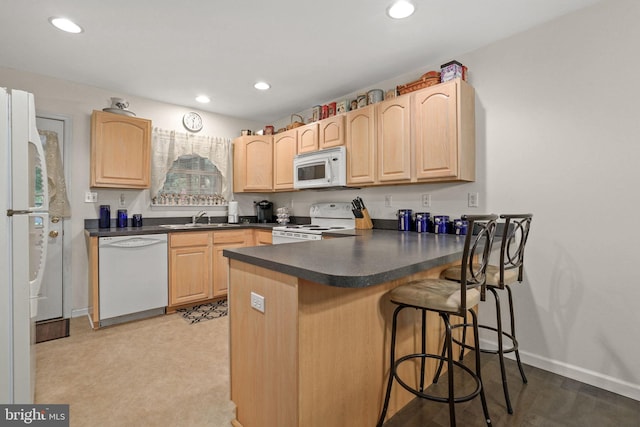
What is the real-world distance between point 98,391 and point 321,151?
272cm

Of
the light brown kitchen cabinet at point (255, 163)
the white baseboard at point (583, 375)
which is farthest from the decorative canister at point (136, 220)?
the white baseboard at point (583, 375)

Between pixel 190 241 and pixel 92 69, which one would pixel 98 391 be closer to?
pixel 190 241

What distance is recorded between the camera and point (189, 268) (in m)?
3.35

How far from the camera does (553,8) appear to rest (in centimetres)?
200

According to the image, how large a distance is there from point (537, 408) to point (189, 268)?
321 centimetres

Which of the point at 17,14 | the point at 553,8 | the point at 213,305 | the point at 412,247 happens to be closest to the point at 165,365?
the point at 213,305

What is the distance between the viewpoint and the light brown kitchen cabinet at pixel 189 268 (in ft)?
10.7

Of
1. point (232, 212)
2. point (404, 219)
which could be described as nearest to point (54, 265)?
point (232, 212)

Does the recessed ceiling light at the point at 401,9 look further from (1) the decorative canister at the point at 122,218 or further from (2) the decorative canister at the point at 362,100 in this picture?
(1) the decorative canister at the point at 122,218

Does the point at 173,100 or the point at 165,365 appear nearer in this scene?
the point at 165,365

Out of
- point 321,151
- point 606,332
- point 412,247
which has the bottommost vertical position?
point 606,332

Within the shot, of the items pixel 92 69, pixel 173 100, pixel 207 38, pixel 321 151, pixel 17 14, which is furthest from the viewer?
pixel 173 100

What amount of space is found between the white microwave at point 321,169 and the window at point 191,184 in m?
1.30

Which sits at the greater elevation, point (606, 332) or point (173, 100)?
point (173, 100)
